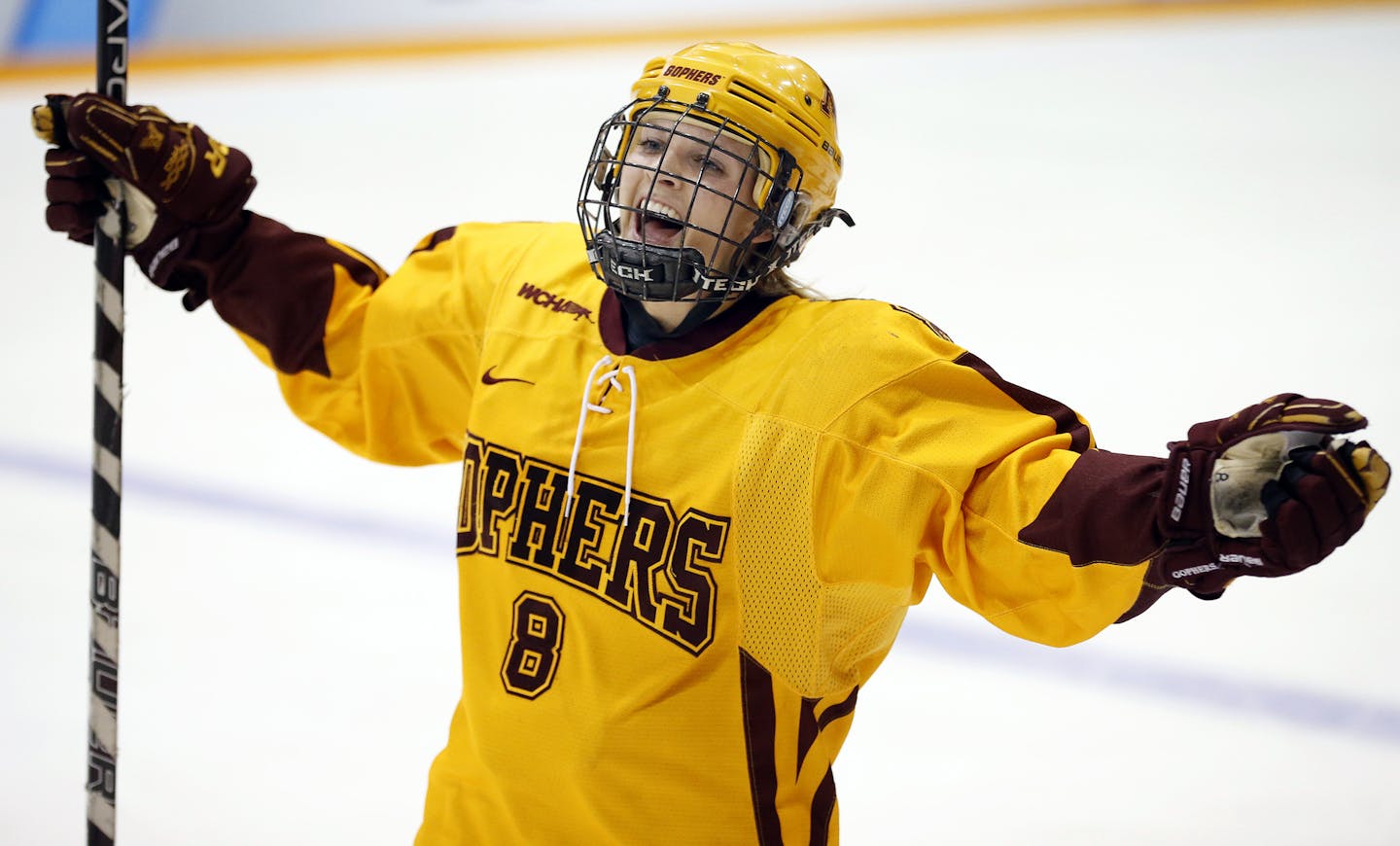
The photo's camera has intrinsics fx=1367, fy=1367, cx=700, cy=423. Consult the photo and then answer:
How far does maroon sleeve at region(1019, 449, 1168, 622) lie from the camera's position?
3.65 feet

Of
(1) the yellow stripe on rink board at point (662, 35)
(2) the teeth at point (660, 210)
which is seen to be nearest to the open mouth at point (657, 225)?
(2) the teeth at point (660, 210)

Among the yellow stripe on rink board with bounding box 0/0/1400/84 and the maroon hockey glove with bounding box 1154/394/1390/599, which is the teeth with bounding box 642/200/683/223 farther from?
the yellow stripe on rink board with bounding box 0/0/1400/84

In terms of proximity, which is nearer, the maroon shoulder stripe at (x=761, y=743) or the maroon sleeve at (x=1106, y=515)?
the maroon sleeve at (x=1106, y=515)

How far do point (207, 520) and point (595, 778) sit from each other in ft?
7.24

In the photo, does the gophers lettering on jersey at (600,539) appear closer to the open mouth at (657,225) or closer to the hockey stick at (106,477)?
the open mouth at (657,225)

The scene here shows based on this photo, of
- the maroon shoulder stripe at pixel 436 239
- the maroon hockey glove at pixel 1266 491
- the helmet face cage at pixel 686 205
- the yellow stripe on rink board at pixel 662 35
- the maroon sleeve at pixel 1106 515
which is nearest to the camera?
the maroon hockey glove at pixel 1266 491

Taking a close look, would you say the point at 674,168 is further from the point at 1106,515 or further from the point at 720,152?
the point at 1106,515

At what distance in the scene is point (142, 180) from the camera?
5.24 feet

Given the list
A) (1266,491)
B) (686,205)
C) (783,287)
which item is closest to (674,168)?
(686,205)

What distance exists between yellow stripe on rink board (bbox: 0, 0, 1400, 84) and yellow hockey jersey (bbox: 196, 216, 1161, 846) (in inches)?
185

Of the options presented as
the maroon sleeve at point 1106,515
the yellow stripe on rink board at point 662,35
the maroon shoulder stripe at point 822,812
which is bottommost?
the maroon shoulder stripe at point 822,812

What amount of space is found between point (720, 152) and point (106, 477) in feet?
2.78

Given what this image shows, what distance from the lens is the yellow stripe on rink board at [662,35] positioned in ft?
18.2

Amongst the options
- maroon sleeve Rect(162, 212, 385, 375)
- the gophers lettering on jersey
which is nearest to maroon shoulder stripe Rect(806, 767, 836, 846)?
the gophers lettering on jersey
